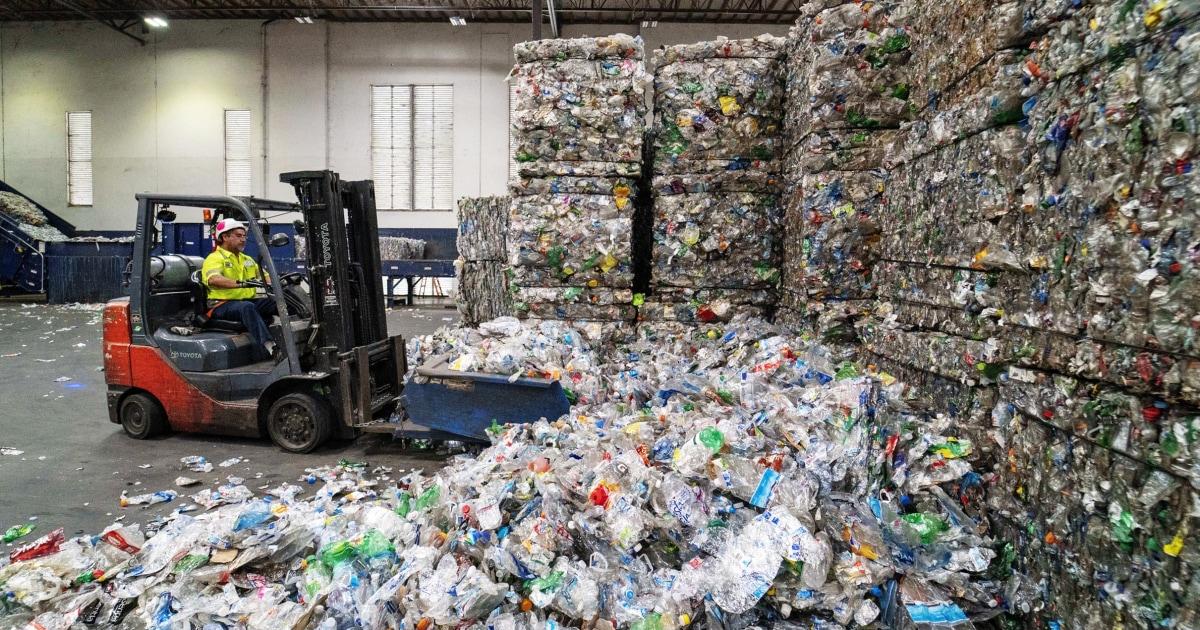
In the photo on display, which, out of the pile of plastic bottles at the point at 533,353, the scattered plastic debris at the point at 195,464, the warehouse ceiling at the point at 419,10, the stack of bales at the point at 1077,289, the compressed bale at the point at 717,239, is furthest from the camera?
the warehouse ceiling at the point at 419,10

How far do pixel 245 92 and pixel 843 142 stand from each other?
17146 millimetres

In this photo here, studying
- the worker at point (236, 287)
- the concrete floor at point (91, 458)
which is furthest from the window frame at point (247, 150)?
the worker at point (236, 287)

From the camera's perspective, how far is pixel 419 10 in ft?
51.2

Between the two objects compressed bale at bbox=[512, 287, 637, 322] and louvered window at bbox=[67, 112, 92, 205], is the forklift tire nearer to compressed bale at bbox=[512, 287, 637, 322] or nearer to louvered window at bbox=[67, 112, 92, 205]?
compressed bale at bbox=[512, 287, 637, 322]

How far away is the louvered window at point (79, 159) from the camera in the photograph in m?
17.6

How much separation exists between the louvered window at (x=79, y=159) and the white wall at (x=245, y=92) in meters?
0.18

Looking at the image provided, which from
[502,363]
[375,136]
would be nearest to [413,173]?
[375,136]

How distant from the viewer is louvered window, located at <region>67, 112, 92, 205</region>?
1759 cm

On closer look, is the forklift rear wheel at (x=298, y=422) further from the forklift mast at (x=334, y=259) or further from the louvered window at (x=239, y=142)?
the louvered window at (x=239, y=142)

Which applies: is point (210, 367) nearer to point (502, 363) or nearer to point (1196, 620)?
point (502, 363)

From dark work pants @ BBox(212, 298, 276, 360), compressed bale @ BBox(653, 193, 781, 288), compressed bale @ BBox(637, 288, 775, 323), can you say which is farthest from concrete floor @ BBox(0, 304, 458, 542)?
compressed bale @ BBox(653, 193, 781, 288)

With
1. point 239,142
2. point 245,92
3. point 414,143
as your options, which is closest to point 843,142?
point 414,143

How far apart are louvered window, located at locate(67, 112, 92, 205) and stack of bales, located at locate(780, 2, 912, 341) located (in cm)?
2013

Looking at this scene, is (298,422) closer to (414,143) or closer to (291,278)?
(291,278)
